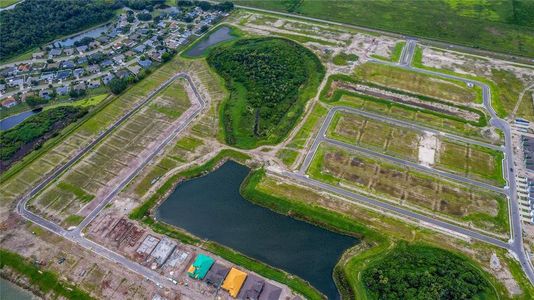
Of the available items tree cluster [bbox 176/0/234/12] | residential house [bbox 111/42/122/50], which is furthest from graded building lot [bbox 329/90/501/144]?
residential house [bbox 111/42/122/50]

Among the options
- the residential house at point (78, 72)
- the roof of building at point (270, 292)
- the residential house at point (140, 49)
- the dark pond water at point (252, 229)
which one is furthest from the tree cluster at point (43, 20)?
the roof of building at point (270, 292)

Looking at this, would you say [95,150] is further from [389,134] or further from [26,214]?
[389,134]

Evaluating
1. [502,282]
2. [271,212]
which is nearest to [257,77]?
[271,212]

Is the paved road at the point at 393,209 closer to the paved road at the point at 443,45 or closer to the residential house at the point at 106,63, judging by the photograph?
the residential house at the point at 106,63

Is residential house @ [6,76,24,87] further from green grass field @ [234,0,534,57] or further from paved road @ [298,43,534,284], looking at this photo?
green grass field @ [234,0,534,57]

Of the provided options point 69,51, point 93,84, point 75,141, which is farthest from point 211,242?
point 69,51
